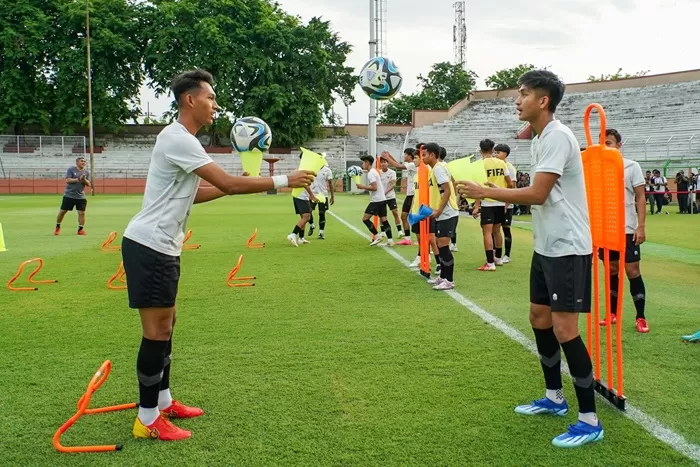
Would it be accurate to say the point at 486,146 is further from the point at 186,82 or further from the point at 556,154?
the point at 186,82

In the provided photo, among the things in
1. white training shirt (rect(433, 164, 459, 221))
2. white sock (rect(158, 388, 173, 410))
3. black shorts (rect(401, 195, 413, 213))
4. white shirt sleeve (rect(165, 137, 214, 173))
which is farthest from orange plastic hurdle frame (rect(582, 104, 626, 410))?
black shorts (rect(401, 195, 413, 213))

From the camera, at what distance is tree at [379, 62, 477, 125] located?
225 ft

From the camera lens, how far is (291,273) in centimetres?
993

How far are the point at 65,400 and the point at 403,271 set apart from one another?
21.2 feet

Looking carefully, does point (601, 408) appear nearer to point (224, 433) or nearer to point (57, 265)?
point (224, 433)

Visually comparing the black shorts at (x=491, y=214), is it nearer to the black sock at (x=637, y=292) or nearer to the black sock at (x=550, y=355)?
the black sock at (x=637, y=292)

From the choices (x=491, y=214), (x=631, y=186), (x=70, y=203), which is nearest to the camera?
(x=631, y=186)

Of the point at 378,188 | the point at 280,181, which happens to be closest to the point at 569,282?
the point at 280,181

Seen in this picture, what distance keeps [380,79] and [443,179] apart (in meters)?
7.49

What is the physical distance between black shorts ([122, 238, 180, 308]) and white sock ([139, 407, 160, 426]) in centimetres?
66

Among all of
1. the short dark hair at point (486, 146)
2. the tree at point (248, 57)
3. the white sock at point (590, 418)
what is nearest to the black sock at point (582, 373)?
the white sock at point (590, 418)

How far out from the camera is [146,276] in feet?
11.8

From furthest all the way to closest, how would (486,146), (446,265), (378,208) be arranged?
(378,208) → (486,146) → (446,265)

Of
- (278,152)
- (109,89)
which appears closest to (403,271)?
(278,152)
